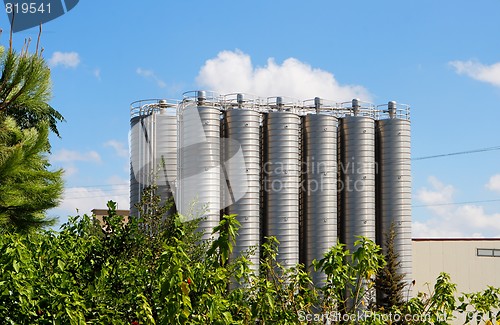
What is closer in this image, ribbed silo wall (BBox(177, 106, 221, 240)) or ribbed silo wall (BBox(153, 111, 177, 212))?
ribbed silo wall (BBox(177, 106, 221, 240))

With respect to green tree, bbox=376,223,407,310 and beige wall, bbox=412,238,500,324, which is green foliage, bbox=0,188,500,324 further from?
beige wall, bbox=412,238,500,324

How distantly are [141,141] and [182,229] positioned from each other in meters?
17.8

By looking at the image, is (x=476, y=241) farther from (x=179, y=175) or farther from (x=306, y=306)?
(x=306, y=306)

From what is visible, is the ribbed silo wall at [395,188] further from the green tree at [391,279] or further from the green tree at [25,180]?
the green tree at [25,180]

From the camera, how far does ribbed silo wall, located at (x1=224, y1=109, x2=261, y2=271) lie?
23875 millimetres

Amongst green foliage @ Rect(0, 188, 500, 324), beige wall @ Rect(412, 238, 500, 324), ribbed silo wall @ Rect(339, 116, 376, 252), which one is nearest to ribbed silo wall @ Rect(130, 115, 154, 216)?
ribbed silo wall @ Rect(339, 116, 376, 252)

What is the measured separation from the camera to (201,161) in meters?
23.7

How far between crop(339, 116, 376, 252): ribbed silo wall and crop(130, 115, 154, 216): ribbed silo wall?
765 centimetres

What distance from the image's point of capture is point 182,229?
756cm

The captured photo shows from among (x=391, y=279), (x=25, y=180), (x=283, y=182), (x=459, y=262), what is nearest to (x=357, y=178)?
(x=283, y=182)

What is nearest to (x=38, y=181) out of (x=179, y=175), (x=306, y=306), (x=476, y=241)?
(x=179, y=175)

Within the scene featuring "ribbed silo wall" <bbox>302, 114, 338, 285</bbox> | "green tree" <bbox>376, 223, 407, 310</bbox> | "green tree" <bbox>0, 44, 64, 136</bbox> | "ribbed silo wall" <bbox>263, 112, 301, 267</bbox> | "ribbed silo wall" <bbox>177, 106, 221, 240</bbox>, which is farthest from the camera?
"green tree" <bbox>376, 223, 407, 310</bbox>

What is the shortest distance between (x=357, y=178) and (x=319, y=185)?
6.28ft

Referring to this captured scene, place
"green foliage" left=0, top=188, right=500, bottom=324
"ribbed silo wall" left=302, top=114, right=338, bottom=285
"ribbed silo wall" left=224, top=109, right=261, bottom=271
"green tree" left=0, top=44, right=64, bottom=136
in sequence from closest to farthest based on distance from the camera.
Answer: "green foliage" left=0, top=188, right=500, bottom=324 → "green tree" left=0, top=44, right=64, bottom=136 → "ribbed silo wall" left=224, top=109, right=261, bottom=271 → "ribbed silo wall" left=302, top=114, right=338, bottom=285
